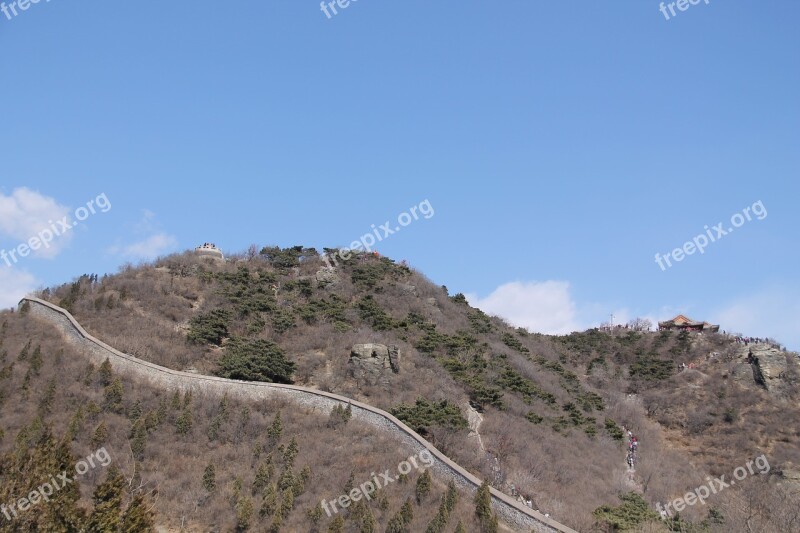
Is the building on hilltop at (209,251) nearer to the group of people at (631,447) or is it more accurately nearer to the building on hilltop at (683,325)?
the group of people at (631,447)

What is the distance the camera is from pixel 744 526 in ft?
66.0

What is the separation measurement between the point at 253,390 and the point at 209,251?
23008 mm

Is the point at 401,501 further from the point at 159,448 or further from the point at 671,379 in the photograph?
the point at 671,379

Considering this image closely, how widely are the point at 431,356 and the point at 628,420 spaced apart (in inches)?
612

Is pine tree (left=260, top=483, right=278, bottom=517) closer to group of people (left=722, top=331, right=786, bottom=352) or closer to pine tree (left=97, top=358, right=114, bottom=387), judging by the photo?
pine tree (left=97, top=358, right=114, bottom=387)

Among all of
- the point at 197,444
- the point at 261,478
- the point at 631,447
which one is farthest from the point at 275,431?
the point at 631,447

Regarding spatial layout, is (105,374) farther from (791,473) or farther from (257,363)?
(791,473)

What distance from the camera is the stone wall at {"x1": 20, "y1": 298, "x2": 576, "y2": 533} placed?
22.3m

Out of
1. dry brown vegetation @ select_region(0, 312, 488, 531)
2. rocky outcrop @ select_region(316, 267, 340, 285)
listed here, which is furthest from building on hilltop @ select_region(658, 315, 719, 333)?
dry brown vegetation @ select_region(0, 312, 488, 531)

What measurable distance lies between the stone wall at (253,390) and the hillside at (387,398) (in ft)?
2.24

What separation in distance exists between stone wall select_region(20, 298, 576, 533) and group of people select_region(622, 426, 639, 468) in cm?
1533

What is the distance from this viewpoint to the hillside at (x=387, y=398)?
21453 mm

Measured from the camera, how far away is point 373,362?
30438mm

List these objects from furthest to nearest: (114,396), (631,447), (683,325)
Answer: (683,325), (631,447), (114,396)
